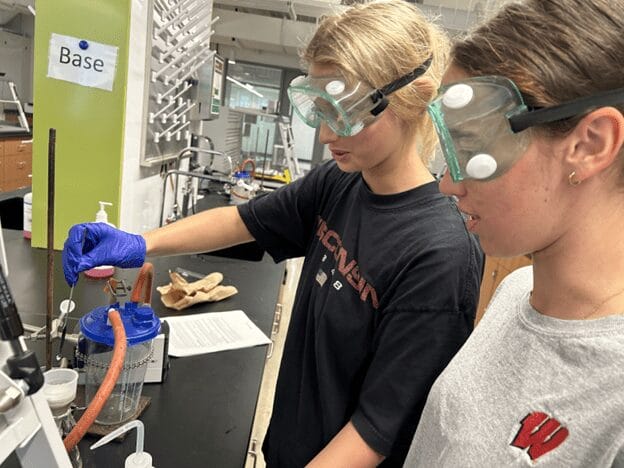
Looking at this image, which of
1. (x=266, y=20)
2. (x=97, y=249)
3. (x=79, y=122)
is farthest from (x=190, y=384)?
(x=266, y=20)

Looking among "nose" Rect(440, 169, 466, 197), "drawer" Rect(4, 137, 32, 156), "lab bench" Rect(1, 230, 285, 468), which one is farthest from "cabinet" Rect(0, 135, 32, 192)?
"nose" Rect(440, 169, 466, 197)

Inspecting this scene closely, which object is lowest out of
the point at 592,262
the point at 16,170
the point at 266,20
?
the point at 16,170

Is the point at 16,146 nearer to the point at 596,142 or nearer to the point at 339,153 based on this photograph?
the point at 339,153

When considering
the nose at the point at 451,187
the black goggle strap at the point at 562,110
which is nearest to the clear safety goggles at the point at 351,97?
the nose at the point at 451,187

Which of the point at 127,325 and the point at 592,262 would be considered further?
the point at 127,325

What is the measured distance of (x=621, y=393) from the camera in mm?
519

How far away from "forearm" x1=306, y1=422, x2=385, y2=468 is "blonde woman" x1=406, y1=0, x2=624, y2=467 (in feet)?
0.60

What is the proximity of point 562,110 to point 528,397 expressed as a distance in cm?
37

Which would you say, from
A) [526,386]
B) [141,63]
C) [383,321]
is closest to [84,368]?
[383,321]

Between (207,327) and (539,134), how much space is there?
1234 mm

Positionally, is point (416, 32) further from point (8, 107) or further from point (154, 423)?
point (8, 107)

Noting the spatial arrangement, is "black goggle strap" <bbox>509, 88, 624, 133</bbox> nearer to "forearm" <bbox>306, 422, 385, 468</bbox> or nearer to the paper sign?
"forearm" <bbox>306, 422, 385, 468</bbox>

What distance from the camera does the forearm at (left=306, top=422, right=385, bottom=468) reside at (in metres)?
0.85

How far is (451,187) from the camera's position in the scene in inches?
28.4
